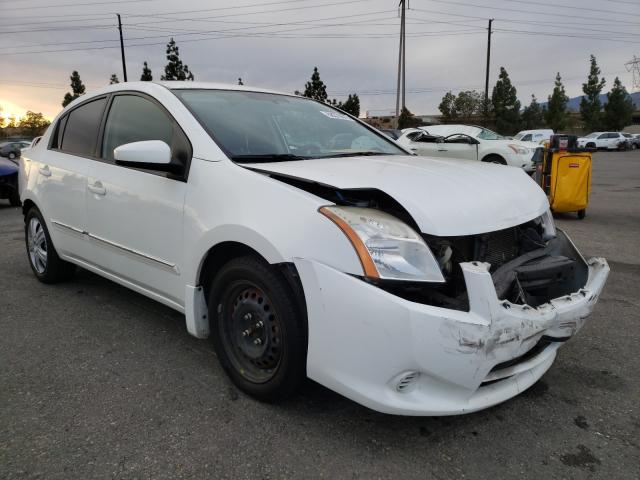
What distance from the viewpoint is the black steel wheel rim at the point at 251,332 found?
2330 mm

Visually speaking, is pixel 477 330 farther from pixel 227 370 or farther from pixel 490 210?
pixel 227 370

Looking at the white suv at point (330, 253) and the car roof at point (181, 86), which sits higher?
the car roof at point (181, 86)

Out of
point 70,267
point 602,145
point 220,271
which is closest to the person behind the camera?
point 220,271

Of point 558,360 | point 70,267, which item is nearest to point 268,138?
point 558,360

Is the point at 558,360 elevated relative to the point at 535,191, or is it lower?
lower

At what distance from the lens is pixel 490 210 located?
2.27 metres

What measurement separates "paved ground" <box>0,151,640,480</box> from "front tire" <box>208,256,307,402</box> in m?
0.16

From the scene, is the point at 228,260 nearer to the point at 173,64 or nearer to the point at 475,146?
the point at 475,146

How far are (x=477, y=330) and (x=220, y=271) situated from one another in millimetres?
1268

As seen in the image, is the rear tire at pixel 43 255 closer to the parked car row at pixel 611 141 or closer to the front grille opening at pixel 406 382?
the front grille opening at pixel 406 382

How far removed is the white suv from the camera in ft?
6.35

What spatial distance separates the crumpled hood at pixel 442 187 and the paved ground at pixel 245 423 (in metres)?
0.92

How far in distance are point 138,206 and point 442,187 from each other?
176 centimetres

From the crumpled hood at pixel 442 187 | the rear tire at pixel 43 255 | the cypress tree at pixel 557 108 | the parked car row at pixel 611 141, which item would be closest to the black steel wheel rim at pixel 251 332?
the crumpled hood at pixel 442 187
